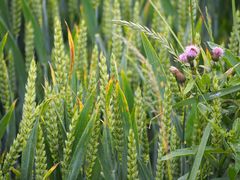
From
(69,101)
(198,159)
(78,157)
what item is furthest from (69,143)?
(198,159)

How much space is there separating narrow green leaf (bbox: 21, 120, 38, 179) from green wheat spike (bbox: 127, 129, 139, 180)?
0.23m

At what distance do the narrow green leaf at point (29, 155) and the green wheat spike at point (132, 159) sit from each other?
0.23m

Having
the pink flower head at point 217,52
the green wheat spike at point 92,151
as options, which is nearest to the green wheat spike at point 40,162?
the green wheat spike at point 92,151

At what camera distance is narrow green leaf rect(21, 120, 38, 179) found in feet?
4.42

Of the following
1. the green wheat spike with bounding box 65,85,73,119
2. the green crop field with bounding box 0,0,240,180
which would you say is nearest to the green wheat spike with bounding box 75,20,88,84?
the green crop field with bounding box 0,0,240,180

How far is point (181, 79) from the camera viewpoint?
136cm

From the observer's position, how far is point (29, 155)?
138cm

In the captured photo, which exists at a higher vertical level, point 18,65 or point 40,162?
point 18,65

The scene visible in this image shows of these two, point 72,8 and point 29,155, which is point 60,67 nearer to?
point 29,155

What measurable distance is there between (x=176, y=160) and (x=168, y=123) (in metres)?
0.14

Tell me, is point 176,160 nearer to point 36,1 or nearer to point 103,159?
point 103,159

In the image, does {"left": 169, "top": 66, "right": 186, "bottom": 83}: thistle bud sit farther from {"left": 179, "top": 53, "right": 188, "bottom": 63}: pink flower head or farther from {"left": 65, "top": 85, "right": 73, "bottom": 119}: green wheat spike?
{"left": 65, "top": 85, "right": 73, "bottom": 119}: green wheat spike

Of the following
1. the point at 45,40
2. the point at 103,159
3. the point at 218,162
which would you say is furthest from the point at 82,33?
the point at 218,162

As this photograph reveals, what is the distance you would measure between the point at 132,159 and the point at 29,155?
0.26m
